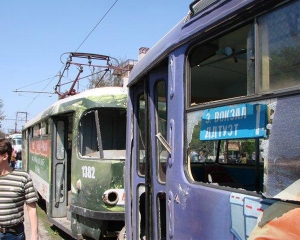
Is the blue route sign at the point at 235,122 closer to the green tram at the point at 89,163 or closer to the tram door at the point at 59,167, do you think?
the green tram at the point at 89,163

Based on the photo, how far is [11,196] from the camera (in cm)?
334

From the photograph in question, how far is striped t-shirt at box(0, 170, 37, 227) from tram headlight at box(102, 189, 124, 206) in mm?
2226

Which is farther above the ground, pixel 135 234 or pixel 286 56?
pixel 286 56

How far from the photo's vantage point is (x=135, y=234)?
4.03 m

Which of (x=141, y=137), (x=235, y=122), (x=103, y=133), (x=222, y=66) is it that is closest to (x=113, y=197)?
(x=103, y=133)

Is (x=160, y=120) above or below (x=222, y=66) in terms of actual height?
below

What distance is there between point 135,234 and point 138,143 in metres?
0.94

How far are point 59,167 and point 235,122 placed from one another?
5802 millimetres

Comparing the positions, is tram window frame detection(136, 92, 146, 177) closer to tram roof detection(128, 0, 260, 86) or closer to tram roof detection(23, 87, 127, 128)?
tram roof detection(128, 0, 260, 86)

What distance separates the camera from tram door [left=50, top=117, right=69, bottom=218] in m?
7.29

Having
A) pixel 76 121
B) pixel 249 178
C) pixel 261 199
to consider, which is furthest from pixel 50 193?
pixel 261 199

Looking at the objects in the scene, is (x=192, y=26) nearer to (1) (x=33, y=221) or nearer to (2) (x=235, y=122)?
(2) (x=235, y=122)

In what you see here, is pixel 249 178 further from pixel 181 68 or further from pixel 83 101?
pixel 83 101

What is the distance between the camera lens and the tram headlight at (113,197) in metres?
5.59
